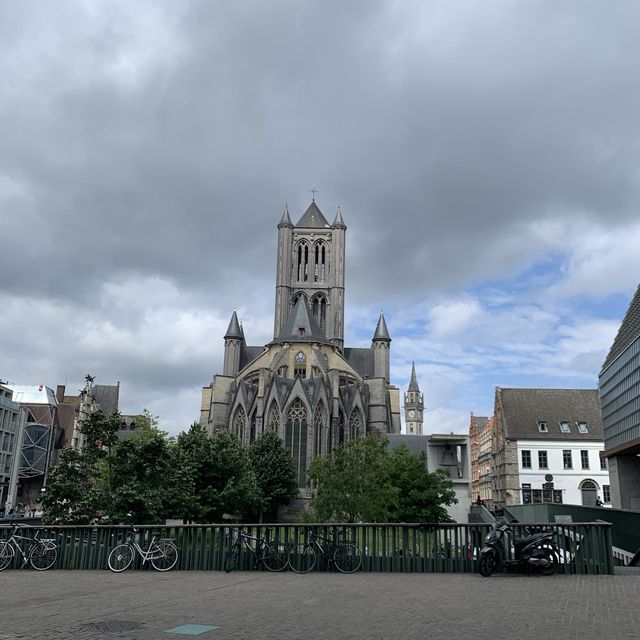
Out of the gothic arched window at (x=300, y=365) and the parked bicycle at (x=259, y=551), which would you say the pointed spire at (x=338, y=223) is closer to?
the gothic arched window at (x=300, y=365)

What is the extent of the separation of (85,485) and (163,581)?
37.2ft

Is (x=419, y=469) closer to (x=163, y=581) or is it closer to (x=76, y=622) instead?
(x=163, y=581)

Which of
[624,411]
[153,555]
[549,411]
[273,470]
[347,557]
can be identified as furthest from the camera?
[549,411]

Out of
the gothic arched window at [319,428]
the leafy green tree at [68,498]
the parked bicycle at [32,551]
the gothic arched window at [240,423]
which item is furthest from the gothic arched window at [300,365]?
the parked bicycle at [32,551]

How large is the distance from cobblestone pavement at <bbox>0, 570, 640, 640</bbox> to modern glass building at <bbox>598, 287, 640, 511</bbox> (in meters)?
29.0

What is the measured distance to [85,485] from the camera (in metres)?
22.8

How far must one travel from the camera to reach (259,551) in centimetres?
1446

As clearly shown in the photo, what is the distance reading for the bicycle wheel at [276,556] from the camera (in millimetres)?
14250

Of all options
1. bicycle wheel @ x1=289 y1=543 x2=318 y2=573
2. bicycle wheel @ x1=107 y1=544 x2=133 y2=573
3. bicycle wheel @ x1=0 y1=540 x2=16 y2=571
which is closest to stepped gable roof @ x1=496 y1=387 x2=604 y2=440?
bicycle wheel @ x1=289 y1=543 x2=318 y2=573

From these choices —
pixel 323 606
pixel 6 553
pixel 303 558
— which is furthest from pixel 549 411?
pixel 323 606

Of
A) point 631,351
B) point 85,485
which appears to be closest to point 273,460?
point 631,351

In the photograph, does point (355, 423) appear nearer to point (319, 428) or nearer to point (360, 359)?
point (319, 428)

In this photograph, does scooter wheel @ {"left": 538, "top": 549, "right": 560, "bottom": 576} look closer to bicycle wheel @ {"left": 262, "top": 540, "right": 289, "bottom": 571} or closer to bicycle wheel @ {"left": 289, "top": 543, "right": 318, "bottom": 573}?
bicycle wheel @ {"left": 289, "top": 543, "right": 318, "bottom": 573}

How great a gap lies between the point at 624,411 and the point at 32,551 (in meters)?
36.2
